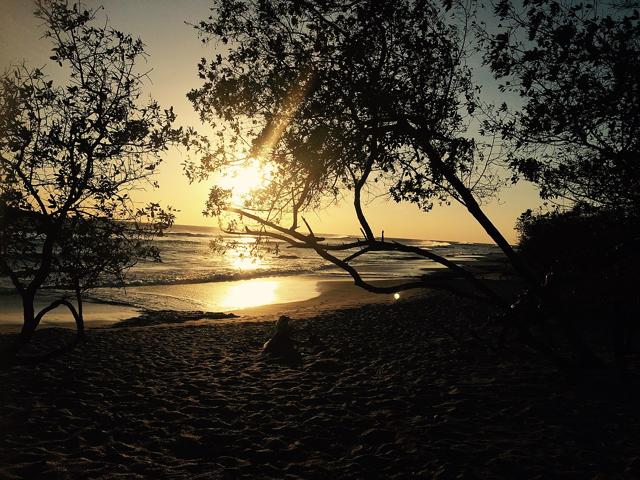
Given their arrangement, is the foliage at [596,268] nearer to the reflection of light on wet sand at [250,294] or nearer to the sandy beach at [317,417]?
the sandy beach at [317,417]

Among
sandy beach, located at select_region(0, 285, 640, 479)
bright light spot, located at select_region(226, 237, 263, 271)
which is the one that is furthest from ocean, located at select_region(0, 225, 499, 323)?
sandy beach, located at select_region(0, 285, 640, 479)

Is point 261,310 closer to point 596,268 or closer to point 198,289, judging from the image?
point 198,289

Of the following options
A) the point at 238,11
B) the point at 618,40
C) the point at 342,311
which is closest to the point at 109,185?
the point at 238,11

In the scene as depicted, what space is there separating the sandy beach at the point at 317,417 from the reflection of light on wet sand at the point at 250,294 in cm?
A: 1535

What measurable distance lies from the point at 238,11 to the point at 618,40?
685 cm

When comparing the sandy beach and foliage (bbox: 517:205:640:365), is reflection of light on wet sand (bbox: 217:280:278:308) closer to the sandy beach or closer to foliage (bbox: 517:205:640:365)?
the sandy beach

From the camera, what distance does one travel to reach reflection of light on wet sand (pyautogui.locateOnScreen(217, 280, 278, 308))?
29097 mm

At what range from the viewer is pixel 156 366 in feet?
39.8

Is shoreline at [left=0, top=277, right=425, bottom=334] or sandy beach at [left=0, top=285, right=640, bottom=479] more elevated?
sandy beach at [left=0, top=285, right=640, bottom=479]

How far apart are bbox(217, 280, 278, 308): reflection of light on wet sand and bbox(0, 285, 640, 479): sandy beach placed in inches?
604

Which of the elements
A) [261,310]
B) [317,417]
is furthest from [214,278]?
[317,417]

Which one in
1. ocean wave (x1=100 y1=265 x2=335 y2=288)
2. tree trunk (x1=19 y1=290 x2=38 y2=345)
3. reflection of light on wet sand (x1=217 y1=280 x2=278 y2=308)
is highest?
tree trunk (x1=19 y1=290 x2=38 y2=345)

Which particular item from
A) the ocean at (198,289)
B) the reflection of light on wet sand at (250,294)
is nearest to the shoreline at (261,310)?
the ocean at (198,289)

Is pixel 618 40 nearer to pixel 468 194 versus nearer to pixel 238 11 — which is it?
pixel 468 194
